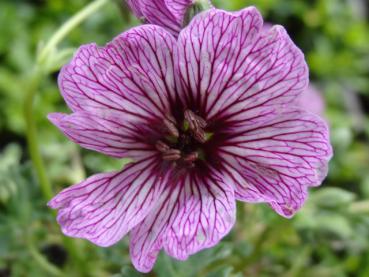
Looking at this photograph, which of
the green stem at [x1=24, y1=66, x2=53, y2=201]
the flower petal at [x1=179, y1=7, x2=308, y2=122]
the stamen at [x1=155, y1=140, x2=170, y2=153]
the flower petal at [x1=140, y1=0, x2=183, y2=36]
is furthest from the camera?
the green stem at [x1=24, y1=66, x2=53, y2=201]

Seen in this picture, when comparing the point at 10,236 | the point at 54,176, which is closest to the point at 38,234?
the point at 10,236

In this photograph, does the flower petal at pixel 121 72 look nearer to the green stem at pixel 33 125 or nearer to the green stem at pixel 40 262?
the green stem at pixel 33 125

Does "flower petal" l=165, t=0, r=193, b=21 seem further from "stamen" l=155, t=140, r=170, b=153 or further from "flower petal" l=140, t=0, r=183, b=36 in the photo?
"stamen" l=155, t=140, r=170, b=153

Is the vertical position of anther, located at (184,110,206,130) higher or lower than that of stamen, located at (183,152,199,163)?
higher

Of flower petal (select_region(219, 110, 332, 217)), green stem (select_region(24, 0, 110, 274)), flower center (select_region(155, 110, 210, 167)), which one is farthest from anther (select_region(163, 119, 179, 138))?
green stem (select_region(24, 0, 110, 274))

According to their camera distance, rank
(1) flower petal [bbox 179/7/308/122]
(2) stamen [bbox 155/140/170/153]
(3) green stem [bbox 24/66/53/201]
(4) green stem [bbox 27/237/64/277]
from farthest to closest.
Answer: (4) green stem [bbox 27/237/64/277]
(3) green stem [bbox 24/66/53/201]
(2) stamen [bbox 155/140/170/153]
(1) flower petal [bbox 179/7/308/122]

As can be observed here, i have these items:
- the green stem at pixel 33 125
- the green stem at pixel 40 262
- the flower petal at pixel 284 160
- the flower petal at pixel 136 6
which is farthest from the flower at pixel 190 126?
the green stem at pixel 40 262

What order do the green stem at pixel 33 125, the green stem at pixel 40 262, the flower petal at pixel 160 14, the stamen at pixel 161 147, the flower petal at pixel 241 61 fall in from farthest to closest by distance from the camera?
the green stem at pixel 40 262 → the green stem at pixel 33 125 → the stamen at pixel 161 147 → the flower petal at pixel 160 14 → the flower petal at pixel 241 61

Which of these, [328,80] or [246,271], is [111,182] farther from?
[328,80]
